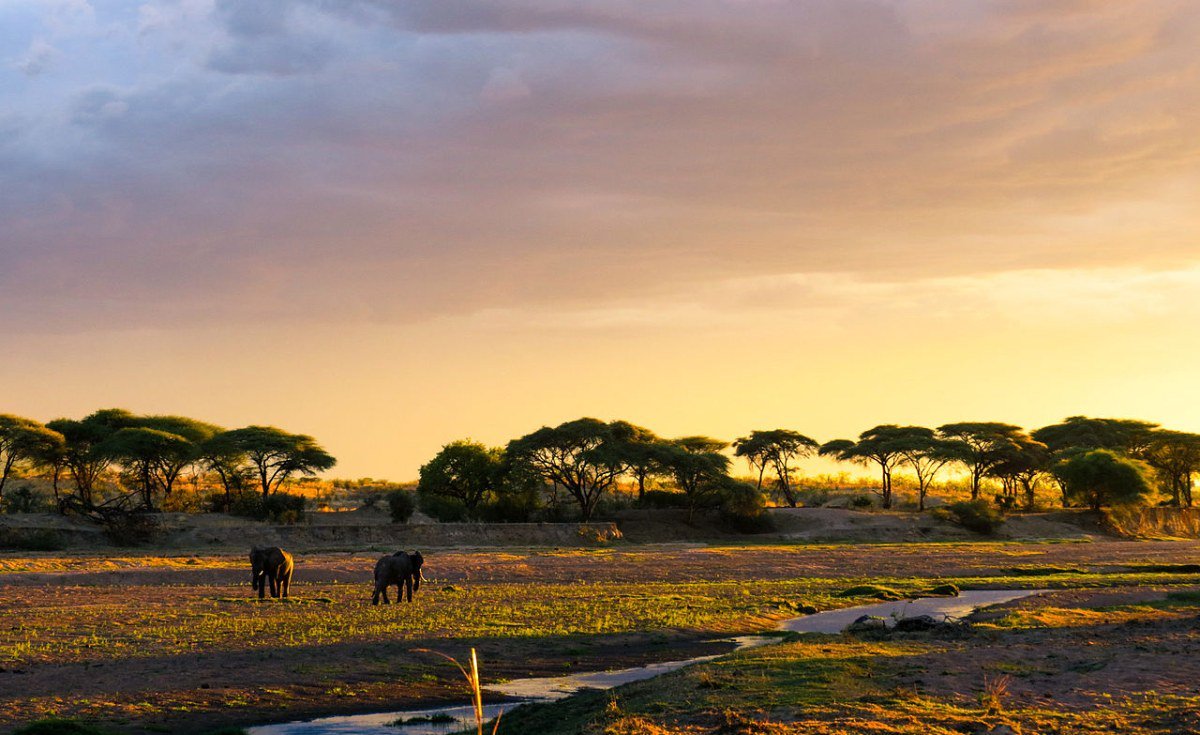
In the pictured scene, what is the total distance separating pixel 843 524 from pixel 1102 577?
122ft

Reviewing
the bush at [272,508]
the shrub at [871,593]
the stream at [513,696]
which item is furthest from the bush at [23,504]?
the stream at [513,696]

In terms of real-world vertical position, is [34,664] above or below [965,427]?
below

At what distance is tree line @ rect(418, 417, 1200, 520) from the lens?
86.1 meters

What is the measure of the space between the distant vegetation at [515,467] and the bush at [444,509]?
10 cm

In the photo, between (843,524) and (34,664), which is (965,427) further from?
(34,664)

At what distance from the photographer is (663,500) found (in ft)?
302

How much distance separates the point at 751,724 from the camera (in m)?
15.1

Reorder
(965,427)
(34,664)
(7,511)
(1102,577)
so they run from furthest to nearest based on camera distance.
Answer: (965,427), (7,511), (1102,577), (34,664)

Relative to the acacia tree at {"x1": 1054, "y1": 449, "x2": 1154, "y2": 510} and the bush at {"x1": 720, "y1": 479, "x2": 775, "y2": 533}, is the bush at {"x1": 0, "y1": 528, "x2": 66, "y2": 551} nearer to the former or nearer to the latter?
the bush at {"x1": 720, "y1": 479, "x2": 775, "y2": 533}

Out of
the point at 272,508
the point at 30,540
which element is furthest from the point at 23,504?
the point at 30,540

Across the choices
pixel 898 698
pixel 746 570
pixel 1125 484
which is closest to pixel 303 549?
pixel 746 570

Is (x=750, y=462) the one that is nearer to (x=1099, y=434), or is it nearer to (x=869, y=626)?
(x=1099, y=434)

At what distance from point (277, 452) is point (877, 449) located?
55768 mm

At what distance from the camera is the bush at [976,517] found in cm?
8862
